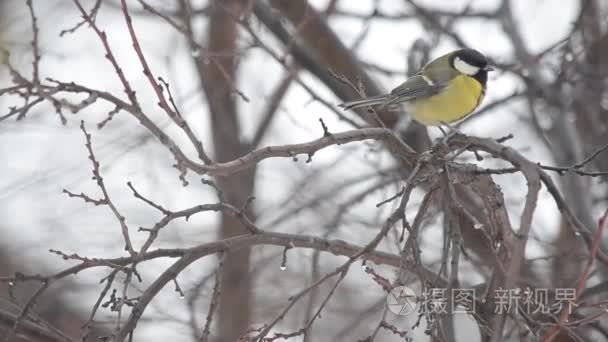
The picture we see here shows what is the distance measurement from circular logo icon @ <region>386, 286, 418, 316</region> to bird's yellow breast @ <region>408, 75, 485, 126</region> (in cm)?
142

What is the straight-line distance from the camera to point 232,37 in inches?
251

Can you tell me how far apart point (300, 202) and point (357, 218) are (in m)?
0.73

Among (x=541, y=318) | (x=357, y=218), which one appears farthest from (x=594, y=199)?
(x=541, y=318)

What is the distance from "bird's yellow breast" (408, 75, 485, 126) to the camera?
13.5 feet

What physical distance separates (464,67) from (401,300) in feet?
6.34

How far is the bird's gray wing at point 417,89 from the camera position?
3.99m

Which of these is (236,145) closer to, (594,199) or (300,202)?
(300,202)

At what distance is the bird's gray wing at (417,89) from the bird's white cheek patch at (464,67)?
0.65ft

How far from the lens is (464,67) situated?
4312 mm

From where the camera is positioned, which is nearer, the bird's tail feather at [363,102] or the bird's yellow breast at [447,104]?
the bird's tail feather at [363,102]
